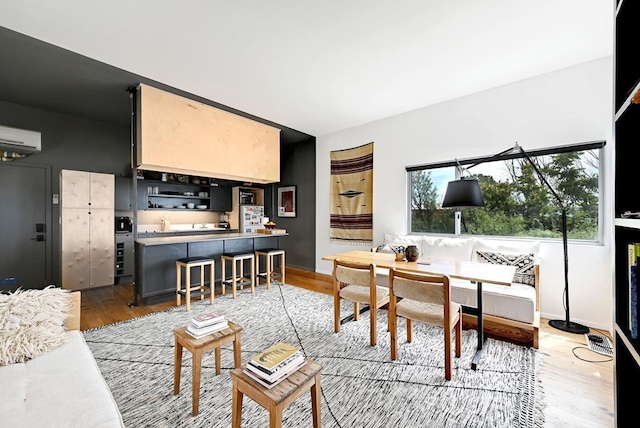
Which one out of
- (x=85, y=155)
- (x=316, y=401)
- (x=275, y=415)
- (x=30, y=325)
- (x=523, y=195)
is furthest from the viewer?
(x=85, y=155)

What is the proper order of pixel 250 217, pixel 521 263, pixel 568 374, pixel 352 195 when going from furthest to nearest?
pixel 250 217
pixel 352 195
pixel 521 263
pixel 568 374

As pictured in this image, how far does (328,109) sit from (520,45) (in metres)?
2.43

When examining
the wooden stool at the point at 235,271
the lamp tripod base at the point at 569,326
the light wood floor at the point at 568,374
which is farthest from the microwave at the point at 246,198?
the lamp tripod base at the point at 569,326

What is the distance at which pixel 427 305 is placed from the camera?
223cm

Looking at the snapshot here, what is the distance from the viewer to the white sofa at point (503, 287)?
8.06 ft

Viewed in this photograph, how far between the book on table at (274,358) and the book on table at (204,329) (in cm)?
56

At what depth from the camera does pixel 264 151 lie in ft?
15.8

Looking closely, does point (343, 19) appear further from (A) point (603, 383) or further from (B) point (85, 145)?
(B) point (85, 145)

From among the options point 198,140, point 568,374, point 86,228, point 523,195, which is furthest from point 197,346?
point 86,228

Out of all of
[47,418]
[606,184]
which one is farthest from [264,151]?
[606,184]

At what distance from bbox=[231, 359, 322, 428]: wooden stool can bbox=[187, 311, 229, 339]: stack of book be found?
515mm

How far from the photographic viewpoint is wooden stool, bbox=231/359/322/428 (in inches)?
44.9

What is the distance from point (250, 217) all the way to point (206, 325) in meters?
4.90

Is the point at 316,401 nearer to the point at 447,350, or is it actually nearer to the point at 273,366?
the point at 273,366
